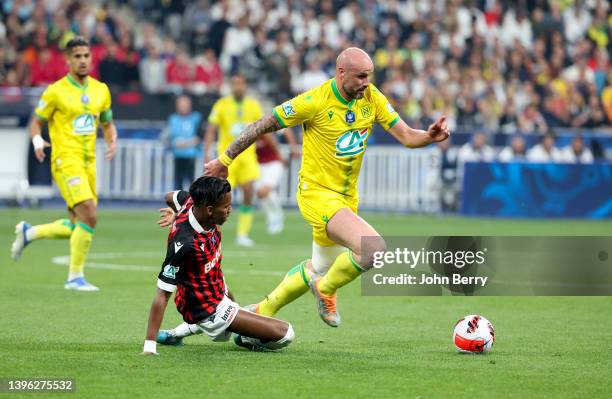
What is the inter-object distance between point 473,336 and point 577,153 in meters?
17.0

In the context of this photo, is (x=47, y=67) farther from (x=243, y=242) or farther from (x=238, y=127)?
(x=243, y=242)

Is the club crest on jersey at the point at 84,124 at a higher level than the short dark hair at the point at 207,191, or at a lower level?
higher

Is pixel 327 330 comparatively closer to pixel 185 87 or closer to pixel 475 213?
pixel 475 213

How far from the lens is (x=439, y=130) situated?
9688 millimetres

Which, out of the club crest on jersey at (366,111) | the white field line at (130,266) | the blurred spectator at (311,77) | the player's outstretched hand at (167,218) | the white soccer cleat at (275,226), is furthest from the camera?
the blurred spectator at (311,77)

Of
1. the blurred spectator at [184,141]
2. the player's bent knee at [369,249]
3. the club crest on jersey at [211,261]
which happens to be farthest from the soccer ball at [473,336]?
the blurred spectator at [184,141]

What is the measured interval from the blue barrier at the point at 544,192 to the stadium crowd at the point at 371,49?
2.05 metres

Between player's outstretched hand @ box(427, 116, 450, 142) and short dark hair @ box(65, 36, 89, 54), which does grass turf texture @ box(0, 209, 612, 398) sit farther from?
short dark hair @ box(65, 36, 89, 54)

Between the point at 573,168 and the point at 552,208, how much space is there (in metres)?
0.93

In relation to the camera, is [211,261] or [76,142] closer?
[211,261]

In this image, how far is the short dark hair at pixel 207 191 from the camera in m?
8.59

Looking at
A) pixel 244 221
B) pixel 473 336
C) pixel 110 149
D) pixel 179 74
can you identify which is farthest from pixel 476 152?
pixel 473 336

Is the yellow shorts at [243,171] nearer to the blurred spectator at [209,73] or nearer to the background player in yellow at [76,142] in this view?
the background player in yellow at [76,142]

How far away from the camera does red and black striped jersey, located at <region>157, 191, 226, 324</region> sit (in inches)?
337
